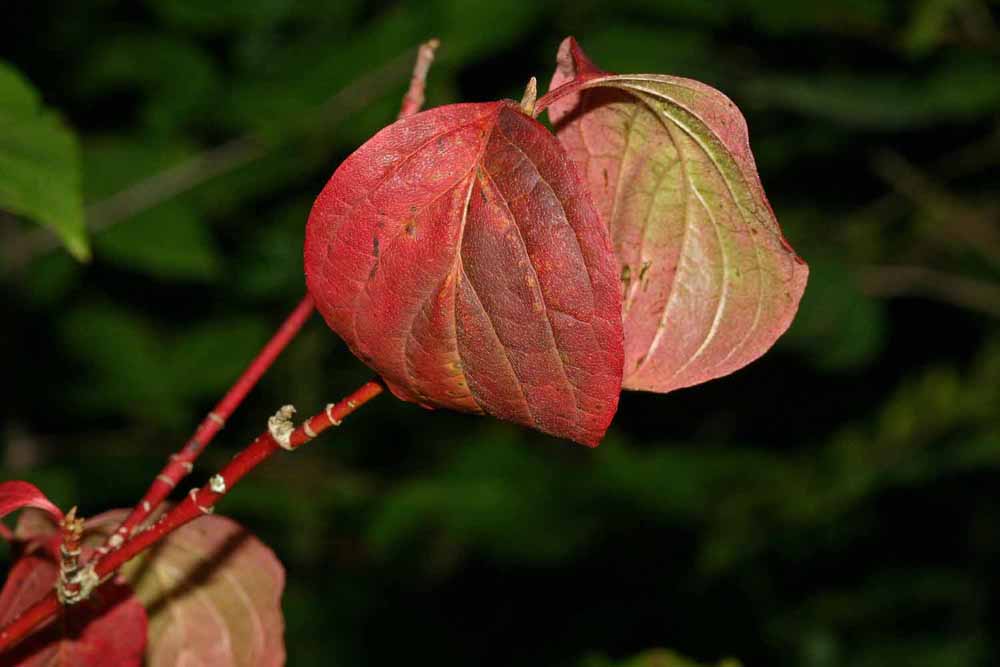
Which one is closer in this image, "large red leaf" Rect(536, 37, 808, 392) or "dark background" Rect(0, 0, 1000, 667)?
"large red leaf" Rect(536, 37, 808, 392)

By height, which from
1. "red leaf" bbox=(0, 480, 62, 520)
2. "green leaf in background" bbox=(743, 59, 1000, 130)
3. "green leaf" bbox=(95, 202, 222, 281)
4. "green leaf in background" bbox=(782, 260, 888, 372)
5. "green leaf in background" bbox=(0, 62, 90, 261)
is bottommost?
"red leaf" bbox=(0, 480, 62, 520)

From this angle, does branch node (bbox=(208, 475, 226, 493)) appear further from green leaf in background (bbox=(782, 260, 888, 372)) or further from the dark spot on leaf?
green leaf in background (bbox=(782, 260, 888, 372))

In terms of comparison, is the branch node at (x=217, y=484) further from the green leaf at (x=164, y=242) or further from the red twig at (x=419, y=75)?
the green leaf at (x=164, y=242)

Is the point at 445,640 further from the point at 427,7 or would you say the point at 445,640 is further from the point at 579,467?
the point at 427,7

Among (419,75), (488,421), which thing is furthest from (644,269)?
(488,421)

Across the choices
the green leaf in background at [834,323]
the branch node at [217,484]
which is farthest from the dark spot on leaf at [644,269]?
the green leaf in background at [834,323]

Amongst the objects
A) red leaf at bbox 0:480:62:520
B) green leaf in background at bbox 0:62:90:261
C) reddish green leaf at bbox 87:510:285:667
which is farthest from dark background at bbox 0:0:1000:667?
red leaf at bbox 0:480:62:520
